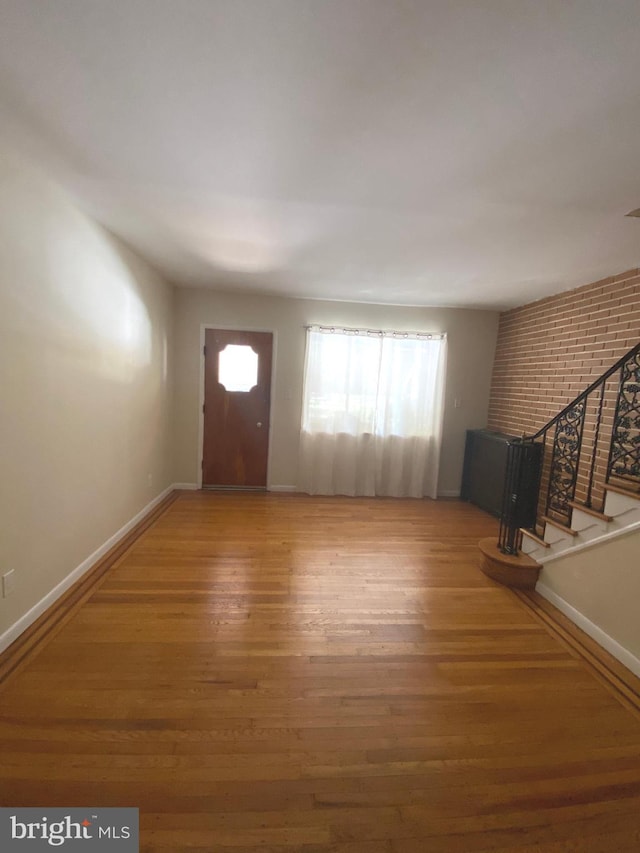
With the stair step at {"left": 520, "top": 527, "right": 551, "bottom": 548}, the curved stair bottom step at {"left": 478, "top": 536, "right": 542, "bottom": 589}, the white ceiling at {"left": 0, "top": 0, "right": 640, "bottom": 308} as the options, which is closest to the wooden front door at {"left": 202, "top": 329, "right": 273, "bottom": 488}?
the white ceiling at {"left": 0, "top": 0, "right": 640, "bottom": 308}

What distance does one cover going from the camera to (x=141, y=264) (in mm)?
3174

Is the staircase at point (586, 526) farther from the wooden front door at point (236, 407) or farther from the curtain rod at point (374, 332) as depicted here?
the wooden front door at point (236, 407)

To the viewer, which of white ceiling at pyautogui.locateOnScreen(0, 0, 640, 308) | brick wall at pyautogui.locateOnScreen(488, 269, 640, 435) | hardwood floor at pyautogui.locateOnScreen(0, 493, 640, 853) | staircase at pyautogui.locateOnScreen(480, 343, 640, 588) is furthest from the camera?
brick wall at pyautogui.locateOnScreen(488, 269, 640, 435)

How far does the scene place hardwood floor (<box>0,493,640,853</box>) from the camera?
1146 mm

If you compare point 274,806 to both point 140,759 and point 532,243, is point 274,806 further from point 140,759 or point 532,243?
point 532,243

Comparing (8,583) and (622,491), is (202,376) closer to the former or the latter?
(8,583)

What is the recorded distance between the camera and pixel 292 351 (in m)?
4.35

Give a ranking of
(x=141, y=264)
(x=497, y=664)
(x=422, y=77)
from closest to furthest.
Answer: (x=422, y=77) → (x=497, y=664) → (x=141, y=264)

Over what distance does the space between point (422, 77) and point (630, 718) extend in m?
2.87

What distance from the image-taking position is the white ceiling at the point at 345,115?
0.99 metres

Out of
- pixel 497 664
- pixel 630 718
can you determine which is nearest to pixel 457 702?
pixel 497 664

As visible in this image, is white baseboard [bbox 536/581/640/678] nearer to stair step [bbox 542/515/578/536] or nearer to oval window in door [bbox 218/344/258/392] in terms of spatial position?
stair step [bbox 542/515/578/536]

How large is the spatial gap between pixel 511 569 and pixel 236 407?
3.44 meters

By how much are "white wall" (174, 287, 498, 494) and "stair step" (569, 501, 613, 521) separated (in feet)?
7.78
